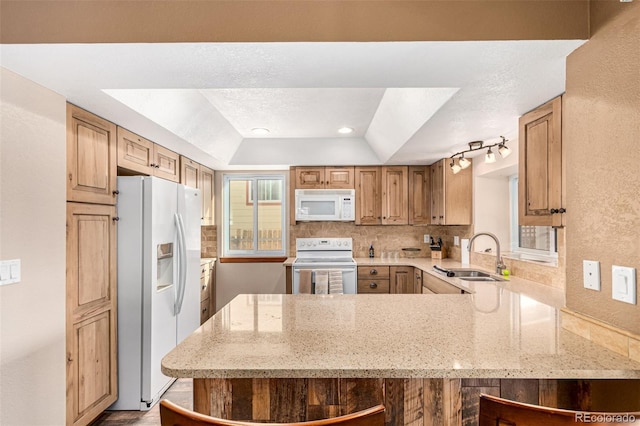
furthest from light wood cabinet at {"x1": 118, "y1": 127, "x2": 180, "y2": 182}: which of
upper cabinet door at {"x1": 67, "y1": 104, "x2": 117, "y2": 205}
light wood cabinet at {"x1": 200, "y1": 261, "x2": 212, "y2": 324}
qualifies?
light wood cabinet at {"x1": 200, "y1": 261, "x2": 212, "y2": 324}

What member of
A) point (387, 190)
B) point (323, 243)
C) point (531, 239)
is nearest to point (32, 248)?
point (323, 243)

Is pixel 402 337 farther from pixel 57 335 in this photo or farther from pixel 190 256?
pixel 190 256

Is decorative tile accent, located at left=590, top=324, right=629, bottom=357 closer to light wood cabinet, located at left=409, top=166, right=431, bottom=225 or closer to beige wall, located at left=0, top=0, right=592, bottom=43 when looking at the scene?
beige wall, located at left=0, top=0, right=592, bottom=43

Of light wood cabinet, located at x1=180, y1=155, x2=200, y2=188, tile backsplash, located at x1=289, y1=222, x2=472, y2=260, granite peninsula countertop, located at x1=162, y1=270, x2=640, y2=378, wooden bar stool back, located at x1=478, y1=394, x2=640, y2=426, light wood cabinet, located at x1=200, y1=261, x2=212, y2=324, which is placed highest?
light wood cabinet, located at x1=180, y1=155, x2=200, y2=188

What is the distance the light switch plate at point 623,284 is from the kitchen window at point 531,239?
67.0 inches

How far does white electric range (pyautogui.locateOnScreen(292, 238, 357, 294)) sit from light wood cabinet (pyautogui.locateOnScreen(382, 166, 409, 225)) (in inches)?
25.5

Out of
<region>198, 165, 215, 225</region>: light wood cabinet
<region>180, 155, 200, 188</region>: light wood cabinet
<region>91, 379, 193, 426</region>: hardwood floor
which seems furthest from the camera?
<region>198, 165, 215, 225</region>: light wood cabinet

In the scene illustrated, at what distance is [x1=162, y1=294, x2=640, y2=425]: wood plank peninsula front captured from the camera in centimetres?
102

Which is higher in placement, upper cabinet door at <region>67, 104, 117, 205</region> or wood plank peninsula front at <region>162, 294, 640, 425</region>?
upper cabinet door at <region>67, 104, 117, 205</region>

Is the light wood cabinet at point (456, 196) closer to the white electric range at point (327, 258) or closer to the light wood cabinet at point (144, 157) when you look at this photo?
the white electric range at point (327, 258)

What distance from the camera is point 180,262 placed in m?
2.79

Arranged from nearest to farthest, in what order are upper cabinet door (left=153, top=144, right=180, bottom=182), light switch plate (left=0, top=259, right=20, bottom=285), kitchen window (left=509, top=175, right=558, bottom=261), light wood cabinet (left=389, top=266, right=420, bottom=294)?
light switch plate (left=0, top=259, right=20, bottom=285)
kitchen window (left=509, top=175, right=558, bottom=261)
upper cabinet door (left=153, top=144, right=180, bottom=182)
light wood cabinet (left=389, top=266, right=420, bottom=294)

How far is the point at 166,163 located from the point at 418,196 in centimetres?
288

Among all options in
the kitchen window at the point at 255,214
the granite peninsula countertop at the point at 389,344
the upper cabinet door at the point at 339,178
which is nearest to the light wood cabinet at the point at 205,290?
the kitchen window at the point at 255,214
